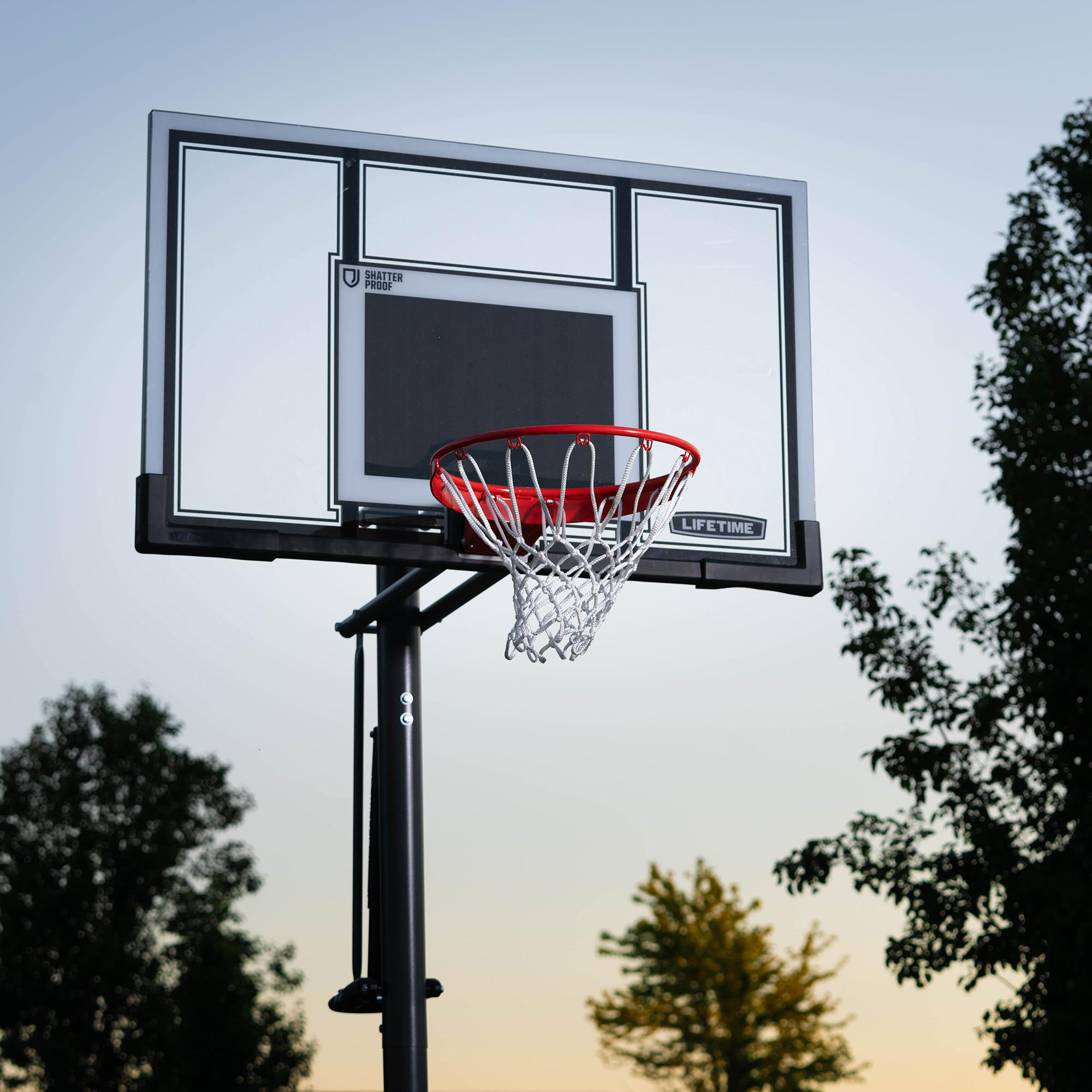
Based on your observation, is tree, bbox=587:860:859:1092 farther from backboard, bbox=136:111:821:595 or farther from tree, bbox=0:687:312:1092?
backboard, bbox=136:111:821:595

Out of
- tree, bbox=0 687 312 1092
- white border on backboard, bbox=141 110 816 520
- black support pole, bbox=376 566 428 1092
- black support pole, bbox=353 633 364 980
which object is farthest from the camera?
tree, bbox=0 687 312 1092

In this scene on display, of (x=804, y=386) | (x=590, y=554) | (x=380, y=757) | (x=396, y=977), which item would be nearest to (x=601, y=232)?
(x=804, y=386)

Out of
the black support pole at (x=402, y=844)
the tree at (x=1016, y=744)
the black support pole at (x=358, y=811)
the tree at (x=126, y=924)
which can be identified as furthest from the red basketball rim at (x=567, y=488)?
the tree at (x=126, y=924)

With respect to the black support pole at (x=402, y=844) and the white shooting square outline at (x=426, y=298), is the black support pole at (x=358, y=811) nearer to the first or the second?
the black support pole at (x=402, y=844)

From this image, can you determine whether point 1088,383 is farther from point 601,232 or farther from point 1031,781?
point 601,232

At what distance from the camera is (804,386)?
560cm

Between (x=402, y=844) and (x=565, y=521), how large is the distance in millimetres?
1317

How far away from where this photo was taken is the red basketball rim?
15.4ft

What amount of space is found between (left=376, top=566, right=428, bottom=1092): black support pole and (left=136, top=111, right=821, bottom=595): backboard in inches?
25.2

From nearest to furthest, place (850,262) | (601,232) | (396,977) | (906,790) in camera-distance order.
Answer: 1. (396,977)
2. (601,232)
3. (906,790)
4. (850,262)

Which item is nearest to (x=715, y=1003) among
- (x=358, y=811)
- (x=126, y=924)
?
(x=126, y=924)

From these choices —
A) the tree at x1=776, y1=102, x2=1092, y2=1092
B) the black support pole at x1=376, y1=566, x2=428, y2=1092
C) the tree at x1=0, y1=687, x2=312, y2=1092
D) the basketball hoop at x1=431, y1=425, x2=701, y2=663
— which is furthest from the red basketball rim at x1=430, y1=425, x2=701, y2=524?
the tree at x1=0, y1=687, x2=312, y2=1092

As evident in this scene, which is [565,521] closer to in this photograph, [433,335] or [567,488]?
[567,488]

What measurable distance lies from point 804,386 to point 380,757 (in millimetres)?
2031
